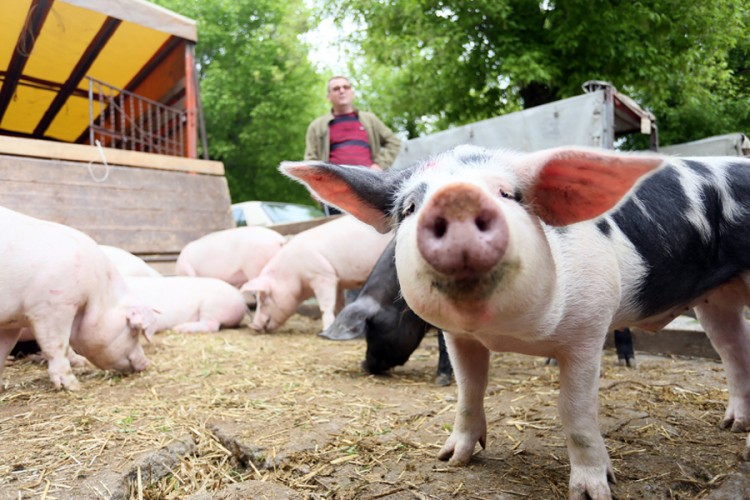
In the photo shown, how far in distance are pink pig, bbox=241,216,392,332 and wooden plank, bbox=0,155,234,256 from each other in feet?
5.58

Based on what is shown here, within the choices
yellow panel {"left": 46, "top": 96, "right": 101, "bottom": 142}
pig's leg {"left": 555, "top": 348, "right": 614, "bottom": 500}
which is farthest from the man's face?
yellow panel {"left": 46, "top": 96, "right": 101, "bottom": 142}

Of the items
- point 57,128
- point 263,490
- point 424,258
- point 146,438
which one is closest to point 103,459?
point 146,438

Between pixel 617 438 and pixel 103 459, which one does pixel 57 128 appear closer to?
pixel 103 459

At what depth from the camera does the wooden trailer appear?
5.93 meters

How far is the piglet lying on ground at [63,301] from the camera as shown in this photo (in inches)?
123

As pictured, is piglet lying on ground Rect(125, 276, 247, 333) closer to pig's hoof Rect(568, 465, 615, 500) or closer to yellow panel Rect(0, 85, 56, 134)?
pig's hoof Rect(568, 465, 615, 500)

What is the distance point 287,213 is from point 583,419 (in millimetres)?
10586

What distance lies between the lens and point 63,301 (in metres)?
3.25

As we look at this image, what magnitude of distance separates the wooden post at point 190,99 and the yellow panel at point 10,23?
1.99 metres

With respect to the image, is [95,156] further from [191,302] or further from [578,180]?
[578,180]

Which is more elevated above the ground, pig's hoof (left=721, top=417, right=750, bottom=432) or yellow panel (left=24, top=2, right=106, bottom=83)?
yellow panel (left=24, top=2, right=106, bottom=83)

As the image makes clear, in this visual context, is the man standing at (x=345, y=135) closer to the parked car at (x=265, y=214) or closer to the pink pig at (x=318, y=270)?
the pink pig at (x=318, y=270)

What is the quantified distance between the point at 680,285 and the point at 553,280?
0.85m

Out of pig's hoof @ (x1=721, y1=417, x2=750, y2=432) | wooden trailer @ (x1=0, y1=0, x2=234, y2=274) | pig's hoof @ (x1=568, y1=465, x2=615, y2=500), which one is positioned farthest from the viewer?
wooden trailer @ (x1=0, y1=0, x2=234, y2=274)
